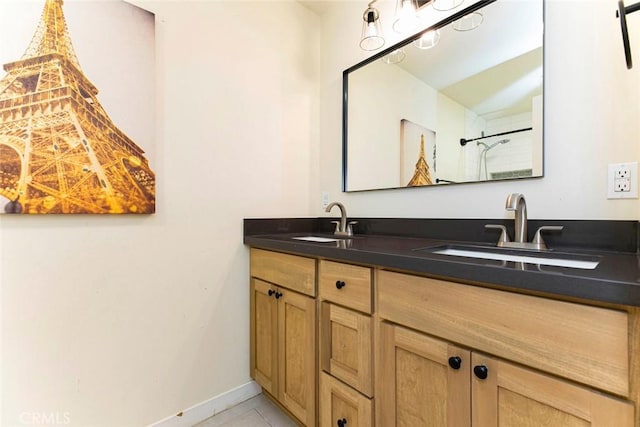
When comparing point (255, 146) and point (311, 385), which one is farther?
point (255, 146)

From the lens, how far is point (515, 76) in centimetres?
119

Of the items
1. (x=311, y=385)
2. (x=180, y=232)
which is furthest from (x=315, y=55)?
(x=311, y=385)

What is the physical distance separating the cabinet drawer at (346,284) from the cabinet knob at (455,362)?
0.28 meters

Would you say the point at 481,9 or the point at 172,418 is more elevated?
the point at 481,9

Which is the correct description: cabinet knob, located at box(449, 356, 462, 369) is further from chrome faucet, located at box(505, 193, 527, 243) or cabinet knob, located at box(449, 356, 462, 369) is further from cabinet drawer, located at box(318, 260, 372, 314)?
chrome faucet, located at box(505, 193, 527, 243)

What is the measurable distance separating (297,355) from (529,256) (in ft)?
3.28

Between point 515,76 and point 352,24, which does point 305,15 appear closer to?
point 352,24

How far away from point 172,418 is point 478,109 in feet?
6.58

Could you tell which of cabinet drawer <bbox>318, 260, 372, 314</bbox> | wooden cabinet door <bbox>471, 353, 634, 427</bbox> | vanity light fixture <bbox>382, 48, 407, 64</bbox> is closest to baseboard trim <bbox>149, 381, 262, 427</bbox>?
cabinet drawer <bbox>318, 260, 372, 314</bbox>

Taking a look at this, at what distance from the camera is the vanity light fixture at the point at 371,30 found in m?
1.51

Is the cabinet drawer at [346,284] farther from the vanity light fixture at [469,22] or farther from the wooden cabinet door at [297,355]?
the vanity light fixture at [469,22]

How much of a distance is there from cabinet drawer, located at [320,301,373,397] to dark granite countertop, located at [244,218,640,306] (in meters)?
0.21

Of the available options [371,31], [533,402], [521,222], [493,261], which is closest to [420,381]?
[533,402]

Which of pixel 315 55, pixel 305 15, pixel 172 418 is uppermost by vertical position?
pixel 305 15
